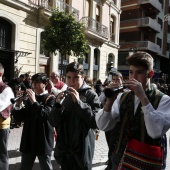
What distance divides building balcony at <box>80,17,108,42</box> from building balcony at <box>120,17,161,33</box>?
34.5ft

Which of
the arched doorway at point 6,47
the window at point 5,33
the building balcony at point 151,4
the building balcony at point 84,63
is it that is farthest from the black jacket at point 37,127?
the building balcony at point 151,4

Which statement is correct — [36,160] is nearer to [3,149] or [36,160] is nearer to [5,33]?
[3,149]

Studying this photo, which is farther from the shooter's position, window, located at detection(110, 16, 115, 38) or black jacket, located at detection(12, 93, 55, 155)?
window, located at detection(110, 16, 115, 38)

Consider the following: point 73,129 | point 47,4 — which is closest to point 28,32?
point 47,4

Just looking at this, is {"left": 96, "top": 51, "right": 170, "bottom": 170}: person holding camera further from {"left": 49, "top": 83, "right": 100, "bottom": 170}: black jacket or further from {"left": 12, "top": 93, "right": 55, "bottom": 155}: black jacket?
{"left": 12, "top": 93, "right": 55, "bottom": 155}: black jacket

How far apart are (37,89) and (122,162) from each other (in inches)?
79.9

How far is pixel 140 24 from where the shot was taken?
104 feet

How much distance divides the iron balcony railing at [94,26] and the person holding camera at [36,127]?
15354 mm

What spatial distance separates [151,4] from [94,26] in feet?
48.5

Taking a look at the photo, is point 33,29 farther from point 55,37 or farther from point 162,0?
point 162,0

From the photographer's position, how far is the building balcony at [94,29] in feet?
63.7

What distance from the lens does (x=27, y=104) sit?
12.6ft

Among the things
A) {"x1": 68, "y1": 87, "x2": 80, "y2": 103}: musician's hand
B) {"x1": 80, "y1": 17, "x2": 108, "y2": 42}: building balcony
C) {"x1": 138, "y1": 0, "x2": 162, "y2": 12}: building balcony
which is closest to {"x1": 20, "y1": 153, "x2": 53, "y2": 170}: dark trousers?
{"x1": 68, "y1": 87, "x2": 80, "y2": 103}: musician's hand

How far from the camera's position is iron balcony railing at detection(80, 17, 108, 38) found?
1944cm
